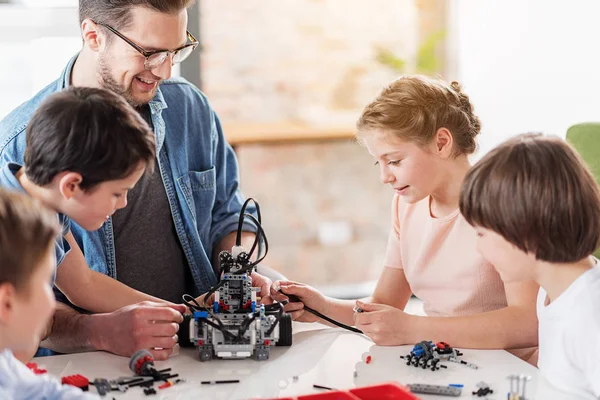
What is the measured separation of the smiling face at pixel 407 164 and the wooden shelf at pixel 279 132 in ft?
7.89

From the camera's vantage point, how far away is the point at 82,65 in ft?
6.51

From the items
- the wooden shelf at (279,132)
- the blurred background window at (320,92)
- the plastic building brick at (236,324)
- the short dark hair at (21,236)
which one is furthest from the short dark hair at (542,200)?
the wooden shelf at (279,132)

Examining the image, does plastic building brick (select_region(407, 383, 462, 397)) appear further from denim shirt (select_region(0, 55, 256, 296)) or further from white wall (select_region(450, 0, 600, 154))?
white wall (select_region(450, 0, 600, 154))

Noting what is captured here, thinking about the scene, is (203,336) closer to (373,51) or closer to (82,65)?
(82,65)

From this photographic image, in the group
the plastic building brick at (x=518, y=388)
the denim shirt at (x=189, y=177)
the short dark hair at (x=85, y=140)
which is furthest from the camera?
the denim shirt at (x=189, y=177)

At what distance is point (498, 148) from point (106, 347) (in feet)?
2.79

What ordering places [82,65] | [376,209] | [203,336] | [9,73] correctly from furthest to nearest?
[376,209], [9,73], [82,65], [203,336]

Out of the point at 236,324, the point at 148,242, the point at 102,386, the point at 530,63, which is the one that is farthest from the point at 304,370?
the point at 530,63

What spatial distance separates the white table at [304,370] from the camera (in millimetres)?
1368

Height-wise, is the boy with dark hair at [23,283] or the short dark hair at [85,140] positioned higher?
the short dark hair at [85,140]

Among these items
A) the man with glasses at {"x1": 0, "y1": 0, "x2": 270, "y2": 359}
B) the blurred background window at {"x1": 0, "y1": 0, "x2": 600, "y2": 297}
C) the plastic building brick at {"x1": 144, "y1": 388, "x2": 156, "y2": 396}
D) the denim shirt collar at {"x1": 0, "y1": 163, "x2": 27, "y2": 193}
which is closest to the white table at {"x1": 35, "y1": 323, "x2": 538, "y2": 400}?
the plastic building brick at {"x1": 144, "y1": 388, "x2": 156, "y2": 396}

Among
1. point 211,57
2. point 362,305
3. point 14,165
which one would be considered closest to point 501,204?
point 362,305

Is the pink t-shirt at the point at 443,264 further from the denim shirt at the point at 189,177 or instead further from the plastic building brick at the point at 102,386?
the plastic building brick at the point at 102,386

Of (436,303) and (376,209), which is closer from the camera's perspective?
(436,303)
